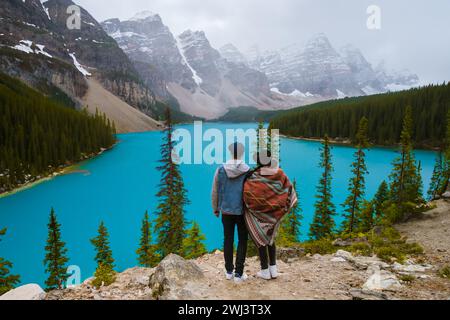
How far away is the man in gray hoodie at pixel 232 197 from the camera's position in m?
5.33

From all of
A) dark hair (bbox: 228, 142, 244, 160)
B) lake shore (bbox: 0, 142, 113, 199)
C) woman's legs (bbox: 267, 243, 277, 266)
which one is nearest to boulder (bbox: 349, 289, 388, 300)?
woman's legs (bbox: 267, 243, 277, 266)

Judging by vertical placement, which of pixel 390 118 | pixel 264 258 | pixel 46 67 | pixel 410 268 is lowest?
pixel 410 268

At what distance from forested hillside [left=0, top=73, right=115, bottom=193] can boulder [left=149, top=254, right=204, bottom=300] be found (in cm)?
4404

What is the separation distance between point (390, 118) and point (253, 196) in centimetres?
9722

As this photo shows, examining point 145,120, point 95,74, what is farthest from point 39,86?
point 95,74

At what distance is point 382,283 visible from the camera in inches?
211

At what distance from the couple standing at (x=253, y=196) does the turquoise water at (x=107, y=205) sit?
16.8m

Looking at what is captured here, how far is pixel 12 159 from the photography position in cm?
4662

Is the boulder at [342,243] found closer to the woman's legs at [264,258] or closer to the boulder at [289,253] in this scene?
the boulder at [289,253]

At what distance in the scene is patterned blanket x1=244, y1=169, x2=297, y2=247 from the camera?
524cm

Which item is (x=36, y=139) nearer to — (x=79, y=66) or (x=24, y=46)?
(x=24, y=46)

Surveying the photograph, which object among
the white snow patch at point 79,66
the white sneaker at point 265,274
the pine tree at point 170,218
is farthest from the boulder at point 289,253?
the white snow patch at point 79,66

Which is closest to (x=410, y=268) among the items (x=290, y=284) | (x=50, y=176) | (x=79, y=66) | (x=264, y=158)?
(x=290, y=284)
